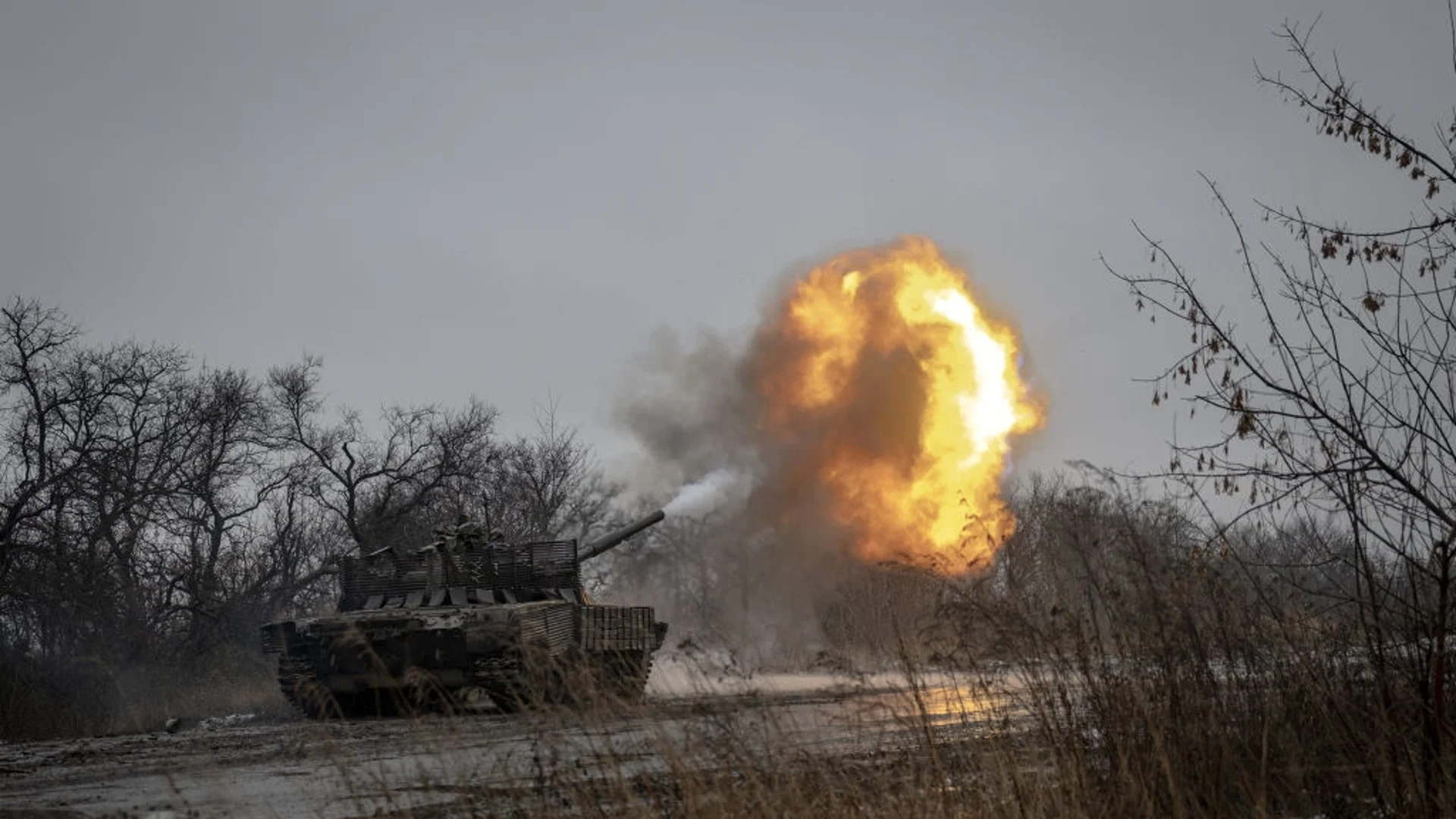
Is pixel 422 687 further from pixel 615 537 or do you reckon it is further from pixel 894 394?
pixel 894 394

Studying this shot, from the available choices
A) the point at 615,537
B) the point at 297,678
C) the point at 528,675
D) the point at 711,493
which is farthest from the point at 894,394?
the point at 528,675

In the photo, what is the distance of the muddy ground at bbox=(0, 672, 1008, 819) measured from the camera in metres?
6.67

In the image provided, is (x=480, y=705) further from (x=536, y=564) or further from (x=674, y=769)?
(x=674, y=769)

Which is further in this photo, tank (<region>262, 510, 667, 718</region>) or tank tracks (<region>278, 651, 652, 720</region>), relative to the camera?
tank (<region>262, 510, 667, 718</region>)

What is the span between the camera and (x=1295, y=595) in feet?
23.0

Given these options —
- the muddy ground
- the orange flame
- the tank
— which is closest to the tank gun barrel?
the tank

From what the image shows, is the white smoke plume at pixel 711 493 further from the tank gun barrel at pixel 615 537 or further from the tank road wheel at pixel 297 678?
the tank road wheel at pixel 297 678

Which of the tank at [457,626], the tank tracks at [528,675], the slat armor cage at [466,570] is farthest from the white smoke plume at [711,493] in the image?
the slat armor cage at [466,570]

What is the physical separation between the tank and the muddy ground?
1.33 meters

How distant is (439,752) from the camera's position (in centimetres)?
730

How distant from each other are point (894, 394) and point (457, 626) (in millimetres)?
10388

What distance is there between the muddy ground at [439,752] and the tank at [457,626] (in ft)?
4.35

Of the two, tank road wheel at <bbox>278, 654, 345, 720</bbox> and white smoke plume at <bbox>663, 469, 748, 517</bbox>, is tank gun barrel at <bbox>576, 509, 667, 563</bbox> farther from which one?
tank road wheel at <bbox>278, 654, 345, 720</bbox>

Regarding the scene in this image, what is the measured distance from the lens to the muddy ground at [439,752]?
6.67m
